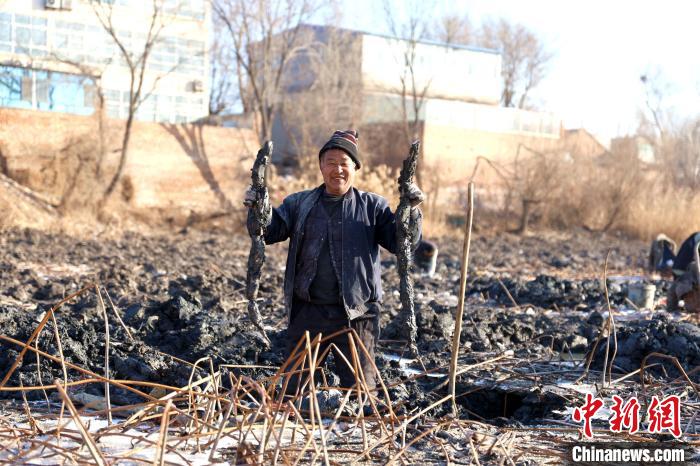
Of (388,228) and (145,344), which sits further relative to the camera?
(145,344)

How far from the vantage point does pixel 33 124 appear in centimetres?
2434

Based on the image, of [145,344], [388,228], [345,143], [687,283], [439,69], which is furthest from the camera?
[439,69]

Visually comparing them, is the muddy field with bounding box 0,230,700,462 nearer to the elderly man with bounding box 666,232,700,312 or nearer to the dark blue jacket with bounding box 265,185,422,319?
the elderly man with bounding box 666,232,700,312

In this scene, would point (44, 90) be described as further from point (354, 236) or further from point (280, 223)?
point (354, 236)

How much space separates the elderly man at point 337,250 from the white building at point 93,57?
82.5ft

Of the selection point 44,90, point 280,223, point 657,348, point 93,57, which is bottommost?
point 657,348

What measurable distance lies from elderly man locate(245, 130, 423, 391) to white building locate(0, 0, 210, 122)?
82.5 ft

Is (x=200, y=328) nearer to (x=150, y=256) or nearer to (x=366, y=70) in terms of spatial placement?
(x=150, y=256)

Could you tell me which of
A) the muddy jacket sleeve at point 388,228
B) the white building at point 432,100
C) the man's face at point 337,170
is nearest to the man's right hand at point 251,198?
the man's face at point 337,170

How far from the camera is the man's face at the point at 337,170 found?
14.4 feet

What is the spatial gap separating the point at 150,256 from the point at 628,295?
31.4 feet

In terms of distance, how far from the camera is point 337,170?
4406mm

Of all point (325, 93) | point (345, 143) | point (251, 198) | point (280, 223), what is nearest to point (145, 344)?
point (280, 223)

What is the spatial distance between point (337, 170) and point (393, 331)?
10.3 feet
